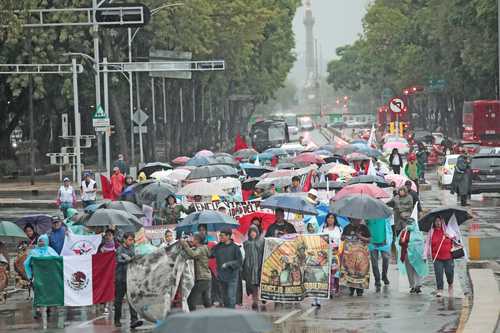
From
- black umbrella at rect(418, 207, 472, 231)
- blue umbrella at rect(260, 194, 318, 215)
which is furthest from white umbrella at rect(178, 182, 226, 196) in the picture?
black umbrella at rect(418, 207, 472, 231)

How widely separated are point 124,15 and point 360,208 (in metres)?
23.6

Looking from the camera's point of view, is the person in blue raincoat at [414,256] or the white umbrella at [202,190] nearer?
the person in blue raincoat at [414,256]

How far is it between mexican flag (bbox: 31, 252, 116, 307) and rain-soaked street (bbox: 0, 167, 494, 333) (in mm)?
314

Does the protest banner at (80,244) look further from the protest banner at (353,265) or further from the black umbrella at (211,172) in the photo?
the black umbrella at (211,172)

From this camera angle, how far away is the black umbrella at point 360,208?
2267 centimetres

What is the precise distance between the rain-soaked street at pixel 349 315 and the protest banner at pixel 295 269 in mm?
269

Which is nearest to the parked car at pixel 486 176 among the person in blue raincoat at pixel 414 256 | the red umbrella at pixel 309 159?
the red umbrella at pixel 309 159

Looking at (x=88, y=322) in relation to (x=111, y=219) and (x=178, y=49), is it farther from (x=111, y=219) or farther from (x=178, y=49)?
(x=178, y=49)

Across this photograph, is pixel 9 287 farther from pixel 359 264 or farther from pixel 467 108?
pixel 467 108

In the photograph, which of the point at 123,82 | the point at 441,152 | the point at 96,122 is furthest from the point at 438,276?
the point at 123,82

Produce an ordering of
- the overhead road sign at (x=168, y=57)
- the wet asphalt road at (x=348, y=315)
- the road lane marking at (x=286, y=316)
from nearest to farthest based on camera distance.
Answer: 1. the wet asphalt road at (x=348, y=315)
2. the road lane marking at (x=286, y=316)
3. the overhead road sign at (x=168, y=57)

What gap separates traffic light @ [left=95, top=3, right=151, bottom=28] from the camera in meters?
44.2

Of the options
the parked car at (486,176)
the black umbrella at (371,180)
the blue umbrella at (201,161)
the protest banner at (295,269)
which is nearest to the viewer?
the protest banner at (295,269)

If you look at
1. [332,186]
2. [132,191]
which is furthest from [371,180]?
[132,191]
